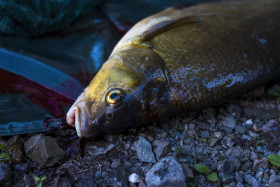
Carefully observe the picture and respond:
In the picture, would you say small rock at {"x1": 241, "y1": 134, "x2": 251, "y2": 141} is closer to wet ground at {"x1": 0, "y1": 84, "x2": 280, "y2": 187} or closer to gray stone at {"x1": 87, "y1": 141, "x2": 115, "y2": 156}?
wet ground at {"x1": 0, "y1": 84, "x2": 280, "y2": 187}

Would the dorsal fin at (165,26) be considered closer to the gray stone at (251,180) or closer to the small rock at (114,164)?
the small rock at (114,164)

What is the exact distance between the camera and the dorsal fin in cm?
271

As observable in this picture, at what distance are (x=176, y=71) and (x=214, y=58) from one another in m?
0.40

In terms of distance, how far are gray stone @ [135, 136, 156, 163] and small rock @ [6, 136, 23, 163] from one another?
106 centimetres

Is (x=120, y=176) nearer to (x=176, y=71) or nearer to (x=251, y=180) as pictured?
(x=176, y=71)

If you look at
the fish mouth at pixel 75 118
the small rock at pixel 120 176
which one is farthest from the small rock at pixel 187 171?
the fish mouth at pixel 75 118

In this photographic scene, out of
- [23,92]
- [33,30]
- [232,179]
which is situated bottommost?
[232,179]

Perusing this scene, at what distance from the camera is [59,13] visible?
359cm

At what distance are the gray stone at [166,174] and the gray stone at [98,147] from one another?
1.61ft

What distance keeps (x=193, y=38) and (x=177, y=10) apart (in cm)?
88

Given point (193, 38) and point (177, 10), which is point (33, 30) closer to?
point (177, 10)

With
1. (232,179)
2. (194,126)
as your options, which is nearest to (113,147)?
Answer: (194,126)

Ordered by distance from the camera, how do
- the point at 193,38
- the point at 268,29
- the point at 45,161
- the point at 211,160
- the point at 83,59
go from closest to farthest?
the point at 45,161 < the point at 211,160 < the point at 193,38 < the point at 268,29 < the point at 83,59

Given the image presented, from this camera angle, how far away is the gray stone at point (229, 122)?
2879 millimetres
